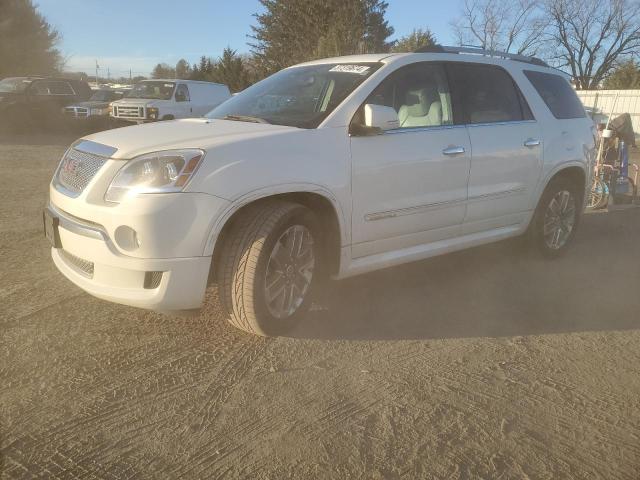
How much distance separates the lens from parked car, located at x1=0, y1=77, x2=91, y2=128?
61.1ft

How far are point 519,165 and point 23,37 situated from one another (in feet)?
139

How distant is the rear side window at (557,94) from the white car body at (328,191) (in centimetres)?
20

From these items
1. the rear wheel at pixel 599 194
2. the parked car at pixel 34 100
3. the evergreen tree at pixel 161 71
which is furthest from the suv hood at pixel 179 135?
the evergreen tree at pixel 161 71

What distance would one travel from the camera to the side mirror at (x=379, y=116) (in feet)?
12.4

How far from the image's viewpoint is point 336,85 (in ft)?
13.8

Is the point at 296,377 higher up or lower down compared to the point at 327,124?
lower down

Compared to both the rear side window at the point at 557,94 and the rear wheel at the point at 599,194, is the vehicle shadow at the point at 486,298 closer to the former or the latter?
the rear side window at the point at 557,94

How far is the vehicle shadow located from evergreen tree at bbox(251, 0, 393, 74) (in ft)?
85.9

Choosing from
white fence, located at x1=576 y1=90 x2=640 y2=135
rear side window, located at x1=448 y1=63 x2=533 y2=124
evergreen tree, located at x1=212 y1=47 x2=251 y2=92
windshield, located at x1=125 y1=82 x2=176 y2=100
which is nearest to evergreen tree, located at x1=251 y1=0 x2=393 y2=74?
evergreen tree, located at x1=212 y1=47 x2=251 y2=92

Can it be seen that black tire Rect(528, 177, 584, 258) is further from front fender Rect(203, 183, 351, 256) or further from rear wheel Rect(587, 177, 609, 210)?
rear wheel Rect(587, 177, 609, 210)

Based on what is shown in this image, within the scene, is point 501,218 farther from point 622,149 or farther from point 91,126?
point 91,126

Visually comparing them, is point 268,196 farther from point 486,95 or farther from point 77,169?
point 486,95

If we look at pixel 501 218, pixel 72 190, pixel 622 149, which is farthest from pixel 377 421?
pixel 622 149

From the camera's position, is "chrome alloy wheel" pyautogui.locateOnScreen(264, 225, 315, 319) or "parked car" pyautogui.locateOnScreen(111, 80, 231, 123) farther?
"parked car" pyautogui.locateOnScreen(111, 80, 231, 123)
